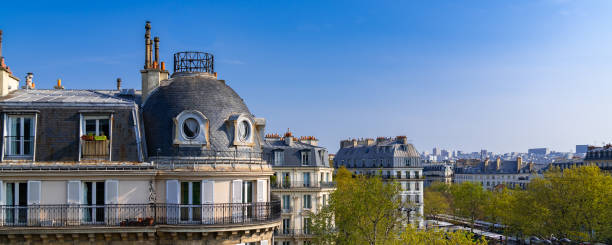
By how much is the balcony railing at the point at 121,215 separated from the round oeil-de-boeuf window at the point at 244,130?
3042 millimetres

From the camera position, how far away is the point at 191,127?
24.7m

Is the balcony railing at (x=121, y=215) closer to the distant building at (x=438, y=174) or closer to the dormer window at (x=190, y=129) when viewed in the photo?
the dormer window at (x=190, y=129)

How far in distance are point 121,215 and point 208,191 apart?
3.67m

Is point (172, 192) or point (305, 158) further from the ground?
point (305, 158)

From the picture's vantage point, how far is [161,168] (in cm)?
2383

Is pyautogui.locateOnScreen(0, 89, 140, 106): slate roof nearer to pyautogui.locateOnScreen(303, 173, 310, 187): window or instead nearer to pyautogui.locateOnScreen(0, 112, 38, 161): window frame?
pyautogui.locateOnScreen(0, 112, 38, 161): window frame

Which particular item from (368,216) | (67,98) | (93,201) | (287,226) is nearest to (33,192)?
(93,201)

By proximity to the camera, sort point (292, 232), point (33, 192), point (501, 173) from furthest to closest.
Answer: point (501, 173), point (292, 232), point (33, 192)

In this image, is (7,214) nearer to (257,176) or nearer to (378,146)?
(257,176)

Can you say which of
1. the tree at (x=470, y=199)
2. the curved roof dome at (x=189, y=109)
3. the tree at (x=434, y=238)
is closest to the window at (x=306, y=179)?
the tree at (x=434, y=238)

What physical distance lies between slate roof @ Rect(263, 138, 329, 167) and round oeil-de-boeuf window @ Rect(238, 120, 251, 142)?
30812 mm

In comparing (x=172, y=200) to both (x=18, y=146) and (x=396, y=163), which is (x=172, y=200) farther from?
(x=396, y=163)

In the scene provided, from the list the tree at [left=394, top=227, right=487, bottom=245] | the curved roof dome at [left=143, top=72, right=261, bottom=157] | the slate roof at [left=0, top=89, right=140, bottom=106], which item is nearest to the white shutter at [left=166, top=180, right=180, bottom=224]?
the curved roof dome at [left=143, top=72, right=261, bottom=157]

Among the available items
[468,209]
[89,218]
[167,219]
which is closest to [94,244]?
[89,218]
